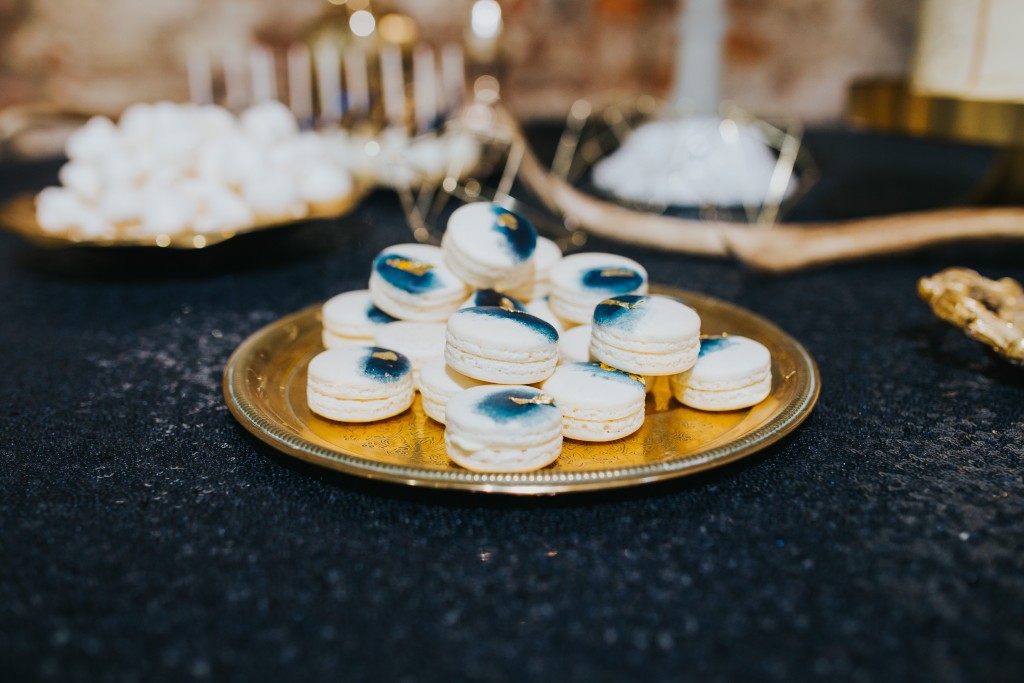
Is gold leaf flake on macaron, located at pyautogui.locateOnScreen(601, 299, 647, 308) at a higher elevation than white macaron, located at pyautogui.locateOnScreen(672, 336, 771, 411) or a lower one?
higher

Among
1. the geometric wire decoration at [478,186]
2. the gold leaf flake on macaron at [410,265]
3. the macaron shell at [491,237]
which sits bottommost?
the geometric wire decoration at [478,186]

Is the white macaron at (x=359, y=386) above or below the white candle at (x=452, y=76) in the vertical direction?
below

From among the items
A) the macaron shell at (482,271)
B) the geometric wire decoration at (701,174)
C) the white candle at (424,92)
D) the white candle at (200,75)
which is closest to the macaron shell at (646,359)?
the macaron shell at (482,271)

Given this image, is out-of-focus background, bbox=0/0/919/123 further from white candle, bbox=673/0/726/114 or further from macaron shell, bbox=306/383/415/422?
macaron shell, bbox=306/383/415/422

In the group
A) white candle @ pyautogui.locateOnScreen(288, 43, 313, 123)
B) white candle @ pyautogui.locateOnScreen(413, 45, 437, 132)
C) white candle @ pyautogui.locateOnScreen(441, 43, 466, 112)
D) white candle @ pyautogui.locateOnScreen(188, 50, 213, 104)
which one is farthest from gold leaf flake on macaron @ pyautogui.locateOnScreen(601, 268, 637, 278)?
white candle @ pyautogui.locateOnScreen(188, 50, 213, 104)

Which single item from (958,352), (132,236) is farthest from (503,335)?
(132,236)

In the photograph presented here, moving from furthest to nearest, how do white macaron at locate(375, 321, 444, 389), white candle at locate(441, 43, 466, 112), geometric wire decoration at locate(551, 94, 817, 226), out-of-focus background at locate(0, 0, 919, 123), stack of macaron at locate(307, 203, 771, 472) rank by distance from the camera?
out-of-focus background at locate(0, 0, 919, 123) → white candle at locate(441, 43, 466, 112) → geometric wire decoration at locate(551, 94, 817, 226) → white macaron at locate(375, 321, 444, 389) → stack of macaron at locate(307, 203, 771, 472)

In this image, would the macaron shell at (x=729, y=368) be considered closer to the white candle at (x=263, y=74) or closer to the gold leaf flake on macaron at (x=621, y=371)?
the gold leaf flake on macaron at (x=621, y=371)

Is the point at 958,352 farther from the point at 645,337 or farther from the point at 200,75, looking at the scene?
the point at 200,75
